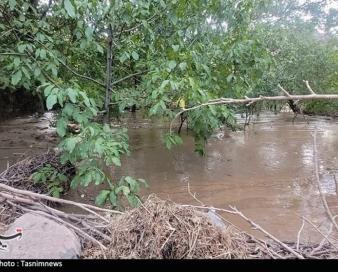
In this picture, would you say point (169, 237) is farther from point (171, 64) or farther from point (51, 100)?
point (171, 64)

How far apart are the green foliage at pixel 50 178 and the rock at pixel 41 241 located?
55.2 inches

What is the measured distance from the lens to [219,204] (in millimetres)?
4668

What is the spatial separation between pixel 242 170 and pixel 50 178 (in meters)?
2.97

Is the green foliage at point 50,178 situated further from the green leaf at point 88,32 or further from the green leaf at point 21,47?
the green leaf at point 88,32

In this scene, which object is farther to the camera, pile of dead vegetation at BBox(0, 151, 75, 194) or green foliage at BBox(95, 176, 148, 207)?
pile of dead vegetation at BBox(0, 151, 75, 194)

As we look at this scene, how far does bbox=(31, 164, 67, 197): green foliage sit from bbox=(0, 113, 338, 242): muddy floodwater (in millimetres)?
540

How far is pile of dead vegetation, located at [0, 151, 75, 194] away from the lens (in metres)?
4.17

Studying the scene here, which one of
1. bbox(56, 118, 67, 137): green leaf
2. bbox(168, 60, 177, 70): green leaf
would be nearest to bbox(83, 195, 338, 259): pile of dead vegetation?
bbox(56, 118, 67, 137): green leaf

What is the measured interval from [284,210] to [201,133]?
4.28 ft

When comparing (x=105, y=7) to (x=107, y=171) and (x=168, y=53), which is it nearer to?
(x=168, y=53)

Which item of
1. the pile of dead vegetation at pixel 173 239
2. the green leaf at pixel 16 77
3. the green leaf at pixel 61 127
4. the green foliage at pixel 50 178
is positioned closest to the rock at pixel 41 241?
the pile of dead vegetation at pixel 173 239

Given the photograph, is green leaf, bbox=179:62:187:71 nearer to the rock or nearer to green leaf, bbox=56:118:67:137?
A: green leaf, bbox=56:118:67:137

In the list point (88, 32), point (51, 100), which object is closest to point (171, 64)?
point (88, 32)

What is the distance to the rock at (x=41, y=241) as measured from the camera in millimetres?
2324
